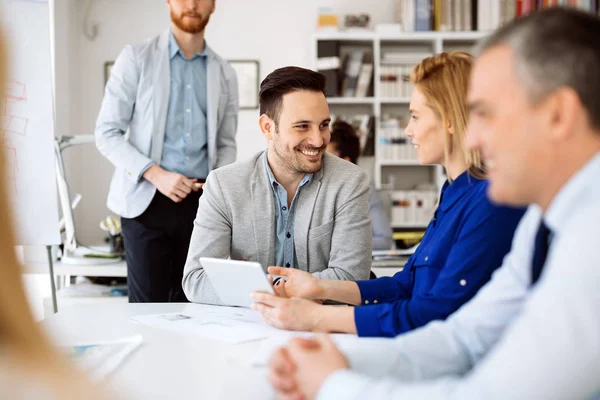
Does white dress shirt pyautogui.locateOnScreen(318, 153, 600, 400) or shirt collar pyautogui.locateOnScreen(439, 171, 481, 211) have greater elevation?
shirt collar pyautogui.locateOnScreen(439, 171, 481, 211)

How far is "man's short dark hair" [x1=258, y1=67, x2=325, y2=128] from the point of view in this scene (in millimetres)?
2152

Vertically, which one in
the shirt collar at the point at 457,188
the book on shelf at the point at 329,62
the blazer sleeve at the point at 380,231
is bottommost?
the blazer sleeve at the point at 380,231

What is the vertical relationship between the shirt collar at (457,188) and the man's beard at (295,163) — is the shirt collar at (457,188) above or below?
below

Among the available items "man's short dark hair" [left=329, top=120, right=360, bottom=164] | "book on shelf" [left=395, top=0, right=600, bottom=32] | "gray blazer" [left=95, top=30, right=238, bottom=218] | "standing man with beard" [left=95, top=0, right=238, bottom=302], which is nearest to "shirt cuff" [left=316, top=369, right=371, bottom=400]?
"standing man with beard" [left=95, top=0, right=238, bottom=302]

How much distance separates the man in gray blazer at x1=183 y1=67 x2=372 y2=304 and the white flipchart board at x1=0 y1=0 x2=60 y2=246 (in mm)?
806

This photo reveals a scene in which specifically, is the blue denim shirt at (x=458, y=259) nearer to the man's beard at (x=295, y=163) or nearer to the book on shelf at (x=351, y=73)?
the man's beard at (x=295, y=163)

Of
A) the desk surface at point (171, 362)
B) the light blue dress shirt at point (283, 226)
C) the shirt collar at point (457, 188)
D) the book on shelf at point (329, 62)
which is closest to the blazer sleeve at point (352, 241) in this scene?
the light blue dress shirt at point (283, 226)

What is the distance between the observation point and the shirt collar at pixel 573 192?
2.62 ft

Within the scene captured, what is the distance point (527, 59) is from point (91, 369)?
2.74 ft

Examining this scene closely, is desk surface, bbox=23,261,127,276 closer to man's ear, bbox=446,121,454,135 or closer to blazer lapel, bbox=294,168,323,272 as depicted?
blazer lapel, bbox=294,168,323,272

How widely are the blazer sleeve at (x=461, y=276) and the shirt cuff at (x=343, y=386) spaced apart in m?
0.48

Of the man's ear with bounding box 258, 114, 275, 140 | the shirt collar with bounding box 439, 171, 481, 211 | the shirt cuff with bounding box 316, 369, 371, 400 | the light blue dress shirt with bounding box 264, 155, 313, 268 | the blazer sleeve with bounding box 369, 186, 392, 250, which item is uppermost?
the man's ear with bounding box 258, 114, 275, 140

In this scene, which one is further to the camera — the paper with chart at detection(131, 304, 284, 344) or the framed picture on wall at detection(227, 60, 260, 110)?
the framed picture on wall at detection(227, 60, 260, 110)

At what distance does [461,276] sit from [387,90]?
3.80m
